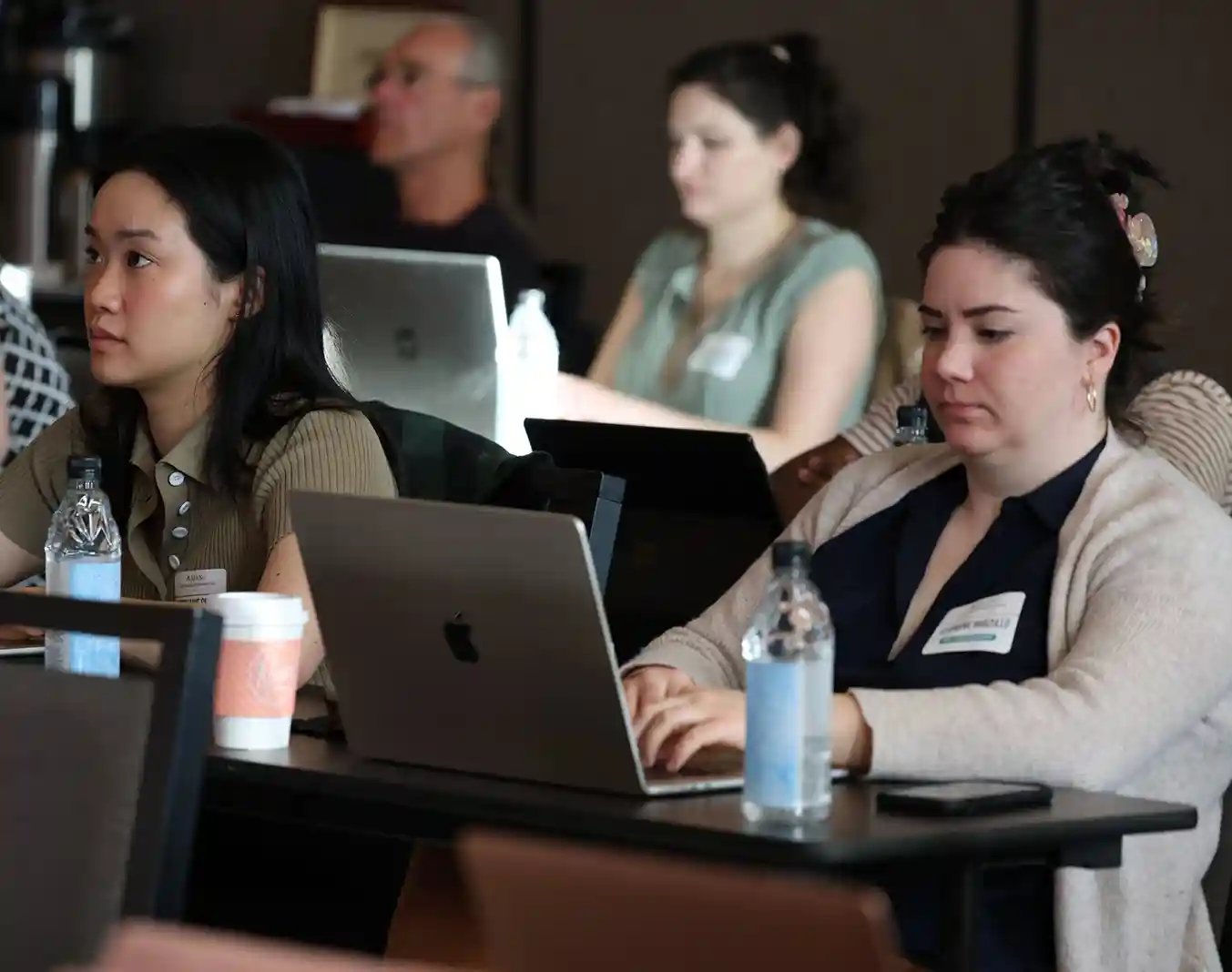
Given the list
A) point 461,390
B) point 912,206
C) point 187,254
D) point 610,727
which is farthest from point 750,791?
point 912,206

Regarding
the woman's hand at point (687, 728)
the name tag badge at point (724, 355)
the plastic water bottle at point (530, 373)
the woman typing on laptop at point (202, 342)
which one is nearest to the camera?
the woman's hand at point (687, 728)

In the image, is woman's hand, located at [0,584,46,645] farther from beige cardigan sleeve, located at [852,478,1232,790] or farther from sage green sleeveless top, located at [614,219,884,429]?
sage green sleeveless top, located at [614,219,884,429]

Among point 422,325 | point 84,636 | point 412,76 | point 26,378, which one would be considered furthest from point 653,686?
point 412,76

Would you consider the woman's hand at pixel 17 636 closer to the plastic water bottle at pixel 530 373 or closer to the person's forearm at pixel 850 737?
the person's forearm at pixel 850 737

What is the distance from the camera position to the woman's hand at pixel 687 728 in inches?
73.9

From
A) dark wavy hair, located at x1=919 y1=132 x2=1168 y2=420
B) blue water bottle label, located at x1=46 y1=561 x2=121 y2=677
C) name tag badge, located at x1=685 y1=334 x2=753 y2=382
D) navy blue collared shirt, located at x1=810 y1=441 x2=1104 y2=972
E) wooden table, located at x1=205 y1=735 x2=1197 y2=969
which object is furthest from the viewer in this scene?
name tag badge, located at x1=685 y1=334 x2=753 y2=382

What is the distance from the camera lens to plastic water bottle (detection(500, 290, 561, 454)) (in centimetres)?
367

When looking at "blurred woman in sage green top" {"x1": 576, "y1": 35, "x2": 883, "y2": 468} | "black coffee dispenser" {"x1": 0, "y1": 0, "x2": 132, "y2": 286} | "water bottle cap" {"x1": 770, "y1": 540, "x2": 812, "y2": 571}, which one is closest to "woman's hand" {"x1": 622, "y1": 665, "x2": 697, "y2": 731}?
"water bottle cap" {"x1": 770, "y1": 540, "x2": 812, "y2": 571}

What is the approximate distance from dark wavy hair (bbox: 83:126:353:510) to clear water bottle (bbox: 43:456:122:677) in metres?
0.16

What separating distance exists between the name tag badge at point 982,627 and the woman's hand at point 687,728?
0.93 ft

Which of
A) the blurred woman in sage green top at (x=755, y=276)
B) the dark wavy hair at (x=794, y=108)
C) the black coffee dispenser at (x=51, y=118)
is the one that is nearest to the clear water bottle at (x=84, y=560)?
the blurred woman in sage green top at (x=755, y=276)

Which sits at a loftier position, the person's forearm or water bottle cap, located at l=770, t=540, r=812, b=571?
water bottle cap, located at l=770, t=540, r=812, b=571

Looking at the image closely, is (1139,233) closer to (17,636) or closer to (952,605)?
(952,605)

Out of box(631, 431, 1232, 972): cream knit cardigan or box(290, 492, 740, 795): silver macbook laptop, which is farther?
box(631, 431, 1232, 972): cream knit cardigan
